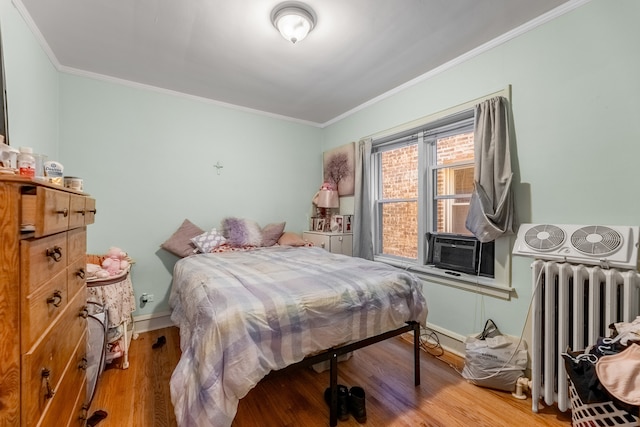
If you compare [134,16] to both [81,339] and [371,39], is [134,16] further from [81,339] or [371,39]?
[81,339]

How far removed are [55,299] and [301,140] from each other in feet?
11.3

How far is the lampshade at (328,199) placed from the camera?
373 centimetres

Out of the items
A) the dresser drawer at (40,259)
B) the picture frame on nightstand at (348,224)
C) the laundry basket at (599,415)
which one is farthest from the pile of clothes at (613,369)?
the picture frame on nightstand at (348,224)

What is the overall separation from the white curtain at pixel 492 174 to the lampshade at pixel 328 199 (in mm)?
1896

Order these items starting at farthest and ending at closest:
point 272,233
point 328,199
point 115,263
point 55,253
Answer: point 328,199, point 272,233, point 115,263, point 55,253

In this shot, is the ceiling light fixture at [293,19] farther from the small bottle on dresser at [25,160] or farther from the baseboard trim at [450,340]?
the baseboard trim at [450,340]

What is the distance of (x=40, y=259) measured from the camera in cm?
83

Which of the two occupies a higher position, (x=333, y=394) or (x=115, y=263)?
(x=115, y=263)

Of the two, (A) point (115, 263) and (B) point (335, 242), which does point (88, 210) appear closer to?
(A) point (115, 263)

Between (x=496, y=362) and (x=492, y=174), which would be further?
(x=492, y=174)

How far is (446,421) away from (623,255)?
1373mm

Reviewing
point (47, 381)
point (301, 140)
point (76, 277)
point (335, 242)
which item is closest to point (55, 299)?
point (47, 381)

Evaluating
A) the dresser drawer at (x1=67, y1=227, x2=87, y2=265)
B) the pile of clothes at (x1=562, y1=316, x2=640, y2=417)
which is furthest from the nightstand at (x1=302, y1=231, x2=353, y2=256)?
the dresser drawer at (x1=67, y1=227, x2=87, y2=265)

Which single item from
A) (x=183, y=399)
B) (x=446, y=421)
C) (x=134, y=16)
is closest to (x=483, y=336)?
(x=446, y=421)
